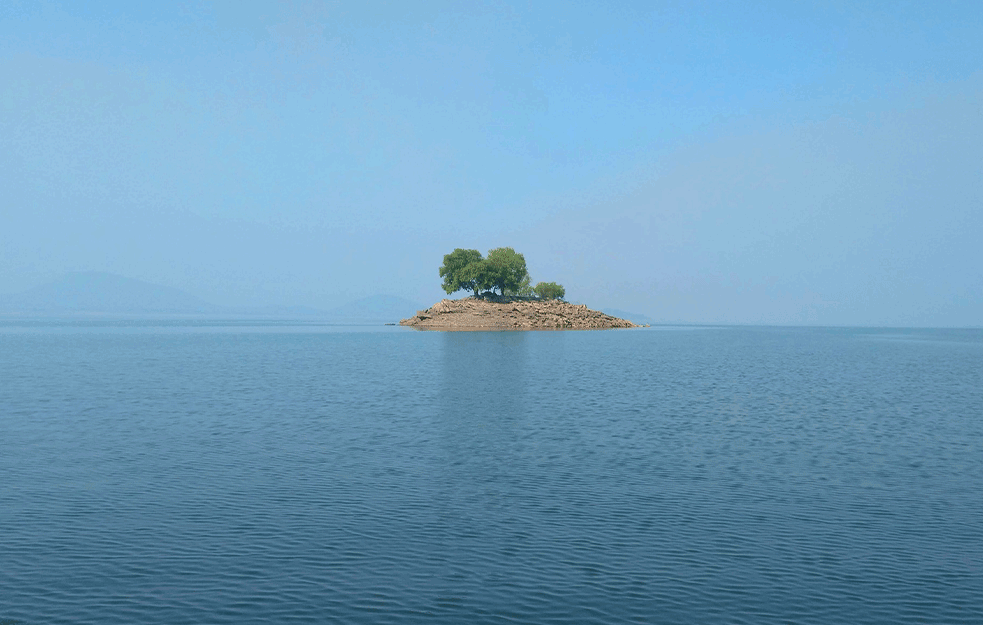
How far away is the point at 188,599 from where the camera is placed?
16672mm

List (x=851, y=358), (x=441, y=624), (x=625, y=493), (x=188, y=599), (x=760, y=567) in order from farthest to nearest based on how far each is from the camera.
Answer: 1. (x=851, y=358)
2. (x=625, y=493)
3. (x=760, y=567)
4. (x=188, y=599)
5. (x=441, y=624)

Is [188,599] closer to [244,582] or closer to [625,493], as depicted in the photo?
[244,582]

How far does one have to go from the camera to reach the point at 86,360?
288ft

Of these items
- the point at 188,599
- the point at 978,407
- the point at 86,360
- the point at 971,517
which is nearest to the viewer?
the point at 188,599

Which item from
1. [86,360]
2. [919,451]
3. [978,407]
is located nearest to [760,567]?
[919,451]

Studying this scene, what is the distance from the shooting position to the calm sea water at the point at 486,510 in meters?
16.9

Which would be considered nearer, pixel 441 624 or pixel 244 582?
pixel 441 624

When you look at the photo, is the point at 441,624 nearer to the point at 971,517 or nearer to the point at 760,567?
the point at 760,567

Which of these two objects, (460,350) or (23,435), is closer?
(23,435)

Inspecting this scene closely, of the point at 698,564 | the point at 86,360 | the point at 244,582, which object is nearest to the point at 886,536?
the point at 698,564

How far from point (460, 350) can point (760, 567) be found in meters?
93.4

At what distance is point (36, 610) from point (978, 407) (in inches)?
2265

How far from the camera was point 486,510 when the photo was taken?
2423 cm

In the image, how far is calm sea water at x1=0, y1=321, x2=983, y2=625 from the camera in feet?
55.4
